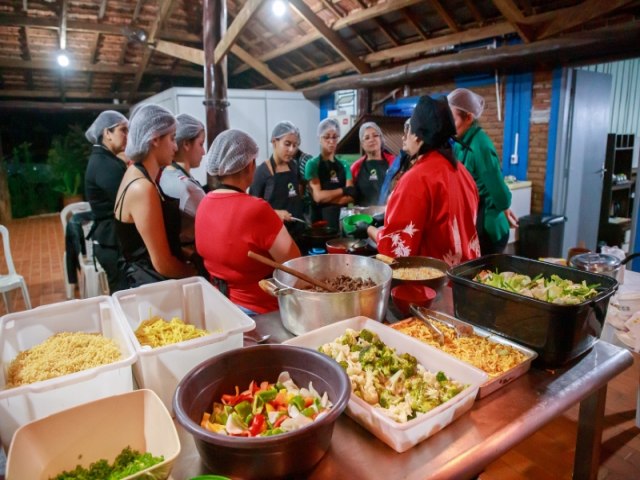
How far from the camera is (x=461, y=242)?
2.26 metres

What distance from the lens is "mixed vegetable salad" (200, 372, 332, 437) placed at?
3.17 ft

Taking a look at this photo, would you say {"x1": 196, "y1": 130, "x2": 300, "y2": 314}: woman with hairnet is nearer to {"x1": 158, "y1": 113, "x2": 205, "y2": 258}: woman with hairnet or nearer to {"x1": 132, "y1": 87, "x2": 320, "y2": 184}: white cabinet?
{"x1": 158, "y1": 113, "x2": 205, "y2": 258}: woman with hairnet

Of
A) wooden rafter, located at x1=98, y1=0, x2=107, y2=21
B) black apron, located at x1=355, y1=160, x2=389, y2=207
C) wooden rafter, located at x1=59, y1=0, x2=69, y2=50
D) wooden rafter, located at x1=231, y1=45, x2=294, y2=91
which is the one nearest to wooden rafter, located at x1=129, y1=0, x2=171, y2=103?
wooden rafter, located at x1=98, y1=0, x2=107, y2=21

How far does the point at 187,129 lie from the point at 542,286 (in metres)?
2.44

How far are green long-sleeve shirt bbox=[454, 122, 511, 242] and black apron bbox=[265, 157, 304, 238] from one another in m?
1.61

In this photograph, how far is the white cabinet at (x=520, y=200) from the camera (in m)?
5.66

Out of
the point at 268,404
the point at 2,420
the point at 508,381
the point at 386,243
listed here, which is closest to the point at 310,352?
the point at 268,404

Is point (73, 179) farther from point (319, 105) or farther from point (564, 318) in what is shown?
point (564, 318)

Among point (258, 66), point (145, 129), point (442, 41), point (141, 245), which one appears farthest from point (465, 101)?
point (258, 66)

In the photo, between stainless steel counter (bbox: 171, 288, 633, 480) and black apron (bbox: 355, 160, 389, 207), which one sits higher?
black apron (bbox: 355, 160, 389, 207)

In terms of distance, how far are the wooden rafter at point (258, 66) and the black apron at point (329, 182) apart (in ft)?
17.8

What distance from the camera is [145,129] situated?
2.34m

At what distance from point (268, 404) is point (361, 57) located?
7.61m

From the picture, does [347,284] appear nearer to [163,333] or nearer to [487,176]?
[163,333]
